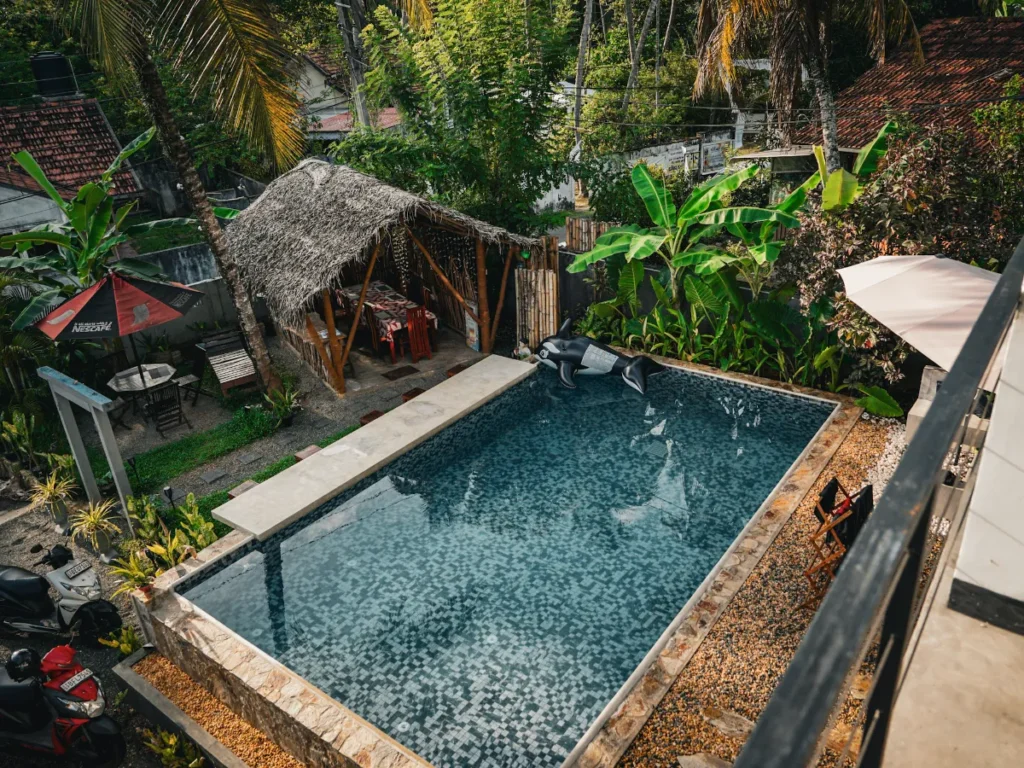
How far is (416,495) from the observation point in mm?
9258

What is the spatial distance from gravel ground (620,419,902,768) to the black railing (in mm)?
3640

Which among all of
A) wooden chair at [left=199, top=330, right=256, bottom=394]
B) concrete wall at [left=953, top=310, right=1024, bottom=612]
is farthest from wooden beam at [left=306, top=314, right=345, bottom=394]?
concrete wall at [left=953, top=310, right=1024, bottom=612]

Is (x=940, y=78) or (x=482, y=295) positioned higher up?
(x=940, y=78)

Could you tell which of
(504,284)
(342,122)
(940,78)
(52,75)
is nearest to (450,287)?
(504,284)

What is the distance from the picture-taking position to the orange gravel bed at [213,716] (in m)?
5.95

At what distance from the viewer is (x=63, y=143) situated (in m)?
19.3

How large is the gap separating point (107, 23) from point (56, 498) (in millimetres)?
5320

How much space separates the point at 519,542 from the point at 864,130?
45.9 ft

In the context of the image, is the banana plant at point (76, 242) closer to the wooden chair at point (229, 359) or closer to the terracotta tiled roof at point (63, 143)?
the wooden chair at point (229, 359)

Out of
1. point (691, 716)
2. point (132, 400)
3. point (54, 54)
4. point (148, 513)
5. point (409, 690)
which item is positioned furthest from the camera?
point (54, 54)

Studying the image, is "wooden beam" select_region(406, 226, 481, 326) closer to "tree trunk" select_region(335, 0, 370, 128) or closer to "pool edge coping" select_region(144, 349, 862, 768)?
"pool edge coping" select_region(144, 349, 862, 768)

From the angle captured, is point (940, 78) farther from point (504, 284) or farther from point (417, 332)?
point (417, 332)

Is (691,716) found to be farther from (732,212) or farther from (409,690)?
(732,212)

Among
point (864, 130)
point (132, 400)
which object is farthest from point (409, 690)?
point (864, 130)
